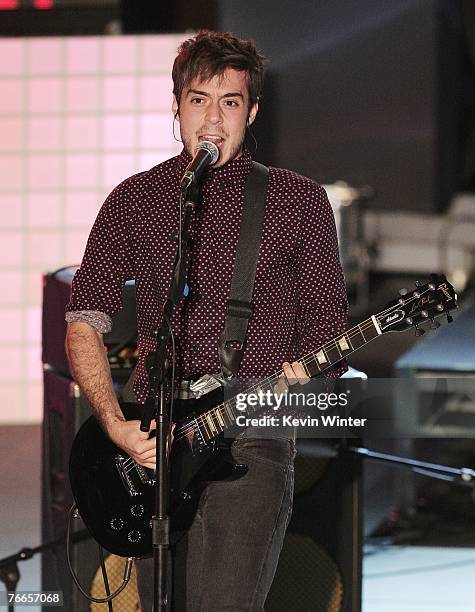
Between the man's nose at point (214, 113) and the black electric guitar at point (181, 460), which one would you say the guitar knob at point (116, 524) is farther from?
the man's nose at point (214, 113)

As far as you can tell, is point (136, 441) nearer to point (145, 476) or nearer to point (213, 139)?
point (145, 476)

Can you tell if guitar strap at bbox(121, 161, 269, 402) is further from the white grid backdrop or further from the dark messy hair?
the white grid backdrop

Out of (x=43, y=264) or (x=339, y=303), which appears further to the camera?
(x=43, y=264)

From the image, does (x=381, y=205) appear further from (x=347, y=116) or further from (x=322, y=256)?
(x=322, y=256)

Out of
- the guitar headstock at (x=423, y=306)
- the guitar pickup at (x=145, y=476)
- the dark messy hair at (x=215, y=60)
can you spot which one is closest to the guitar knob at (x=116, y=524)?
the guitar pickup at (x=145, y=476)

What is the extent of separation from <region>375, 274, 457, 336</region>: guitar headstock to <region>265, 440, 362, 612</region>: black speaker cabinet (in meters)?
0.93

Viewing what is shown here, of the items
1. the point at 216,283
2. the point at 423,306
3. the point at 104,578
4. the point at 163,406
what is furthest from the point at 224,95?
the point at 104,578

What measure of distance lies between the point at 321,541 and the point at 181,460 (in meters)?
0.98

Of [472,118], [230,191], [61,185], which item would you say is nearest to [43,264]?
[61,185]

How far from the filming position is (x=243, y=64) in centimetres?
298

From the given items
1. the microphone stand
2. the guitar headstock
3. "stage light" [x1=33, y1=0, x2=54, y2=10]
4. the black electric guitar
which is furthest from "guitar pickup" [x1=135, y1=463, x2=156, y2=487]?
"stage light" [x1=33, y1=0, x2=54, y2=10]

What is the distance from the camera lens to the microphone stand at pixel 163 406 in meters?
2.59

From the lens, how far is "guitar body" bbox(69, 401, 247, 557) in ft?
9.32

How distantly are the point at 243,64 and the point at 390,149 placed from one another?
27.5 ft
